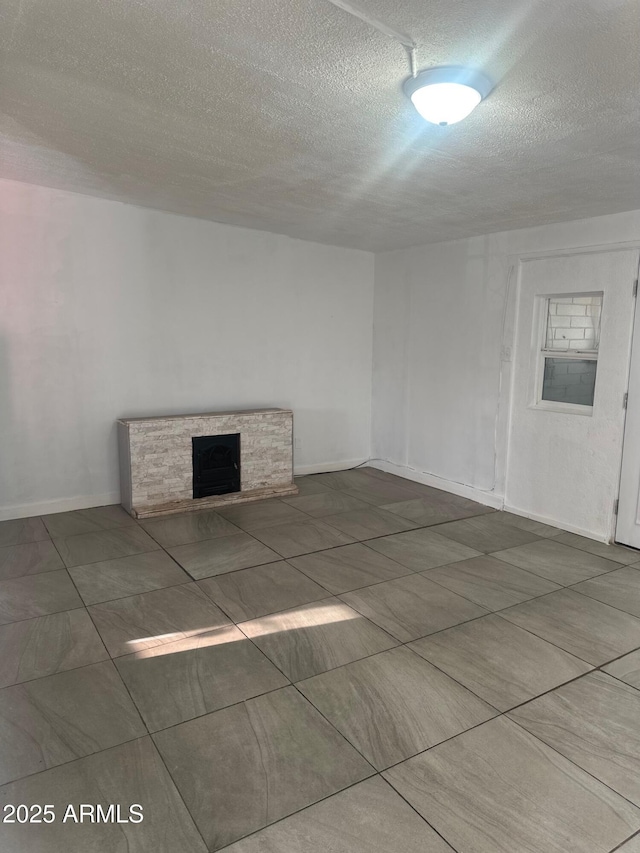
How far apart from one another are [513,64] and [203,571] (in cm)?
315

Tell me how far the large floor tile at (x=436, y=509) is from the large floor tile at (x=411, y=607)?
125 cm

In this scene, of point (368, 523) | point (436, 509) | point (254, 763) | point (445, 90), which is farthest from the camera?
point (436, 509)

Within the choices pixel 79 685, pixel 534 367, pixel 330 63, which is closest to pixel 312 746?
pixel 79 685

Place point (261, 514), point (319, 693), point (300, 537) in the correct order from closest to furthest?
point (319, 693)
point (300, 537)
point (261, 514)

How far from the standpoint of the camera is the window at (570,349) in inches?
171

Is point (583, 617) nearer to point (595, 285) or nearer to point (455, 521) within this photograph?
point (455, 521)

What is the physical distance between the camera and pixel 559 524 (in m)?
4.61

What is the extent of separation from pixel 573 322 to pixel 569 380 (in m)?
0.47

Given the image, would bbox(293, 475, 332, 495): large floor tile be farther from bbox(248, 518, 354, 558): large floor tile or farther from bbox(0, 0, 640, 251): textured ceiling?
bbox(0, 0, 640, 251): textured ceiling

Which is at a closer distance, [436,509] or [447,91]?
[447,91]

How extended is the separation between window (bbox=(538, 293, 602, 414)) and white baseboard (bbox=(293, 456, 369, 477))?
7.96 feet

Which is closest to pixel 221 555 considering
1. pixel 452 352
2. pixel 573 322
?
pixel 452 352

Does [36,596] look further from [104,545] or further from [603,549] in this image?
[603,549]

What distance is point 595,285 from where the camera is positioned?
4.22m
